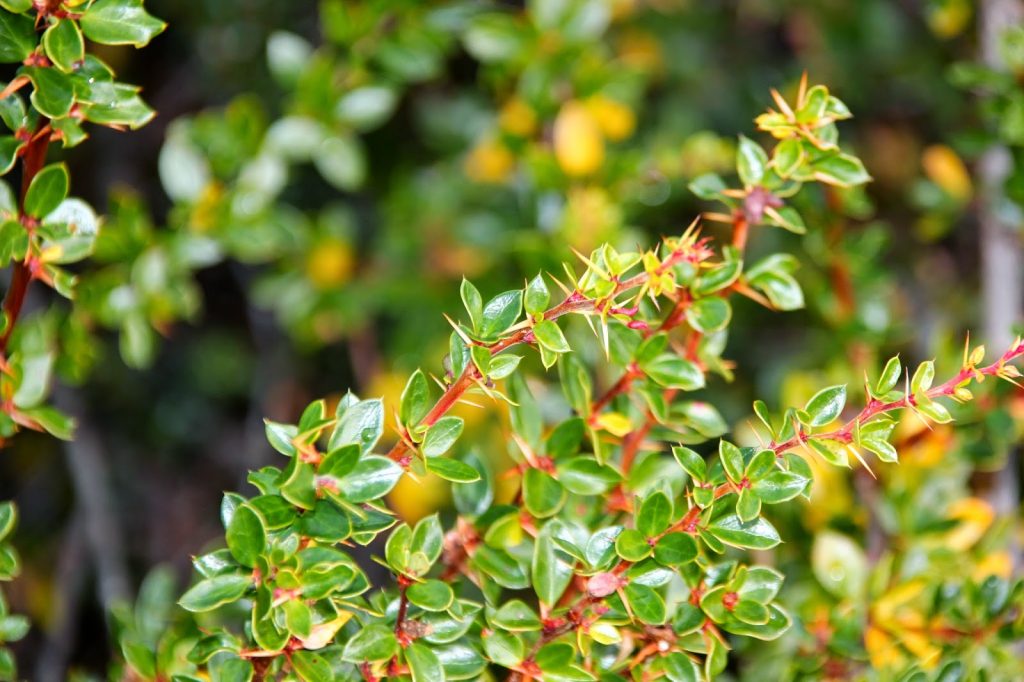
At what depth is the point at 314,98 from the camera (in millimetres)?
1265

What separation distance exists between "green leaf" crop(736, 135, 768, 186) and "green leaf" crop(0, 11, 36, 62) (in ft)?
1.96

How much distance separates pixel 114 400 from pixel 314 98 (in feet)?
3.53

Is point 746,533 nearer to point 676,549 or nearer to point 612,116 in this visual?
point 676,549

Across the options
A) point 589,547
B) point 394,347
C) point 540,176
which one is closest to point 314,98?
point 540,176

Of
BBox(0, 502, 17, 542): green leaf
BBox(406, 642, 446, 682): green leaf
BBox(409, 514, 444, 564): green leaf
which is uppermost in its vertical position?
BBox(409, 514, 444, 564): green leaf

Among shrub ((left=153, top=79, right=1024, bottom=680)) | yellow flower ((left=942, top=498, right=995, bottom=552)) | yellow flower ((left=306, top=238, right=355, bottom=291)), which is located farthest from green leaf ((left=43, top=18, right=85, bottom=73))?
yellow flower ((left=942, top=498, right=995, bottom=552))

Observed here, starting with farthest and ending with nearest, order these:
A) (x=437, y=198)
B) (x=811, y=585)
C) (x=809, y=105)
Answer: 1. (x=437, y=198)
2. (x=811, y=585)
3. (x=809, y=105)

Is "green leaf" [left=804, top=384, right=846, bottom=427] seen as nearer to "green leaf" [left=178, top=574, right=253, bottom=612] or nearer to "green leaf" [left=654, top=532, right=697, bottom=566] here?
"green leaf" [left=654, top=532, right=697, bottom=566]

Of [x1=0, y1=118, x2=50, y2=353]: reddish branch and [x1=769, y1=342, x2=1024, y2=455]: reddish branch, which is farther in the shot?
[x1=0, y1=118, x2=50, y2=353]: reddish branch

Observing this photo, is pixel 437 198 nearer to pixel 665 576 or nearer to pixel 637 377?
pixel 637 377

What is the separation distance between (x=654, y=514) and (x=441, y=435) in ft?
0.55

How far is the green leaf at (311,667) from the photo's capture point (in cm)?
66

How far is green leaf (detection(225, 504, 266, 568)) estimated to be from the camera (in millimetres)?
642

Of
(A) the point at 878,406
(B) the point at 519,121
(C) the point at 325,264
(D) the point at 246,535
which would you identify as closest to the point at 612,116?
(B) the point at 519,121
